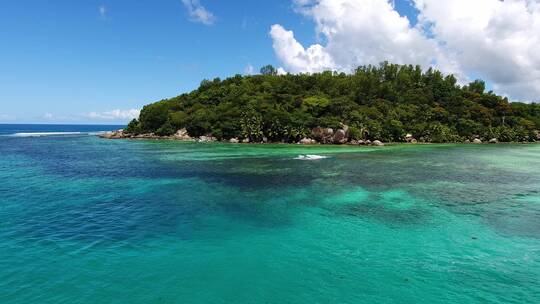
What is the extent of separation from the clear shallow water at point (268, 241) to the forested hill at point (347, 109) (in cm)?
6711

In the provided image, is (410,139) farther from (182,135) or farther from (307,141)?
(182,135)

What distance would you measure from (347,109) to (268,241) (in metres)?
97.1

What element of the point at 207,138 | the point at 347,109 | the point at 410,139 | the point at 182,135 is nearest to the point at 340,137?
the point at 347,109

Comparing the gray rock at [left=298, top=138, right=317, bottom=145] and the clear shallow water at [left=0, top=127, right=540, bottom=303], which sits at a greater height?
the gray rock at [left=298, top=138, right=317, bottom=145]

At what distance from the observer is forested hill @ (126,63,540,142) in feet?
347

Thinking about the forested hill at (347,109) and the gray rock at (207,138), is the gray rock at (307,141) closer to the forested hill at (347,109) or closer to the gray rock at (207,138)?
the forested hill at (347,109)

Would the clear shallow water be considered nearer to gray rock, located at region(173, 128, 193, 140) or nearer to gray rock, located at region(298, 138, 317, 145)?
gray rock, located at region(298, 138, 317, 145)

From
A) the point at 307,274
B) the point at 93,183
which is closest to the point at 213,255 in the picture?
the point at 307,274

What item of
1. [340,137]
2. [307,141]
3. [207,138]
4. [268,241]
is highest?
[340,137]

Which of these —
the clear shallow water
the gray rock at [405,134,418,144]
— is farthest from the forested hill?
the clear shallow water

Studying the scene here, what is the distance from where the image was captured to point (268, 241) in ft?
65.1

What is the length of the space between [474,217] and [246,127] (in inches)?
3288

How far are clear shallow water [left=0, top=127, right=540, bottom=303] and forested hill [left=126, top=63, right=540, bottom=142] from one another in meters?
67.1

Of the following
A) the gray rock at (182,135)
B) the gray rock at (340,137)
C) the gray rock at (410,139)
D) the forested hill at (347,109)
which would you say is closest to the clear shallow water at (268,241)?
the gray rock at (340,137)
